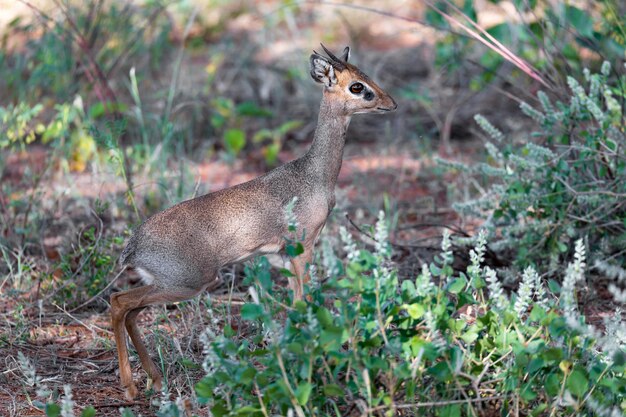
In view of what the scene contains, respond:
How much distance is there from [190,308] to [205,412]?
3.40ft

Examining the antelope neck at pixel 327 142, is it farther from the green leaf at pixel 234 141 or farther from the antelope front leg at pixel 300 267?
the green leaf at pixel 234 141

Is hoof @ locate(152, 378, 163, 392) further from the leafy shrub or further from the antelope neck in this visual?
the antelope neck

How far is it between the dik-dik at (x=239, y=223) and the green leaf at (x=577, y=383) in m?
1.15

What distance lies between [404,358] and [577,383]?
0.57 metres

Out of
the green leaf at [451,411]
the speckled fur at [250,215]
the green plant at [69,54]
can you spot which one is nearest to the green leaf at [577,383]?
the green leaf at [451,411]

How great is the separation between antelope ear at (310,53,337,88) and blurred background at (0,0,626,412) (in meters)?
0.42

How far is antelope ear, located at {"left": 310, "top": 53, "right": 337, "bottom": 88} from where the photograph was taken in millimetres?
4523

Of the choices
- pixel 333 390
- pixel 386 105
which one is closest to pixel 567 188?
pixel 386 105

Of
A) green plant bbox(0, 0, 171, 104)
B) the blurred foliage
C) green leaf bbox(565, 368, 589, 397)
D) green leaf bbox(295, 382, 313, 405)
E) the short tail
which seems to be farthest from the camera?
green plant bbox(0, 0, 171, 104)

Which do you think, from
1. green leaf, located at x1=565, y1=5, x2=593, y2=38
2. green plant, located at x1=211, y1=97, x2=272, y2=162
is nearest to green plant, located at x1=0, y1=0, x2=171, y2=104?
green plant, located at x1=211, y1=97, x2=272, y2=162

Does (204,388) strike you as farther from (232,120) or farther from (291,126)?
(232,120)

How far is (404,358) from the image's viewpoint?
11.0 ft

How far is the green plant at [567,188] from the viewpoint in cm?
507

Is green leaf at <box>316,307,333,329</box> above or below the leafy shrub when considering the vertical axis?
above
